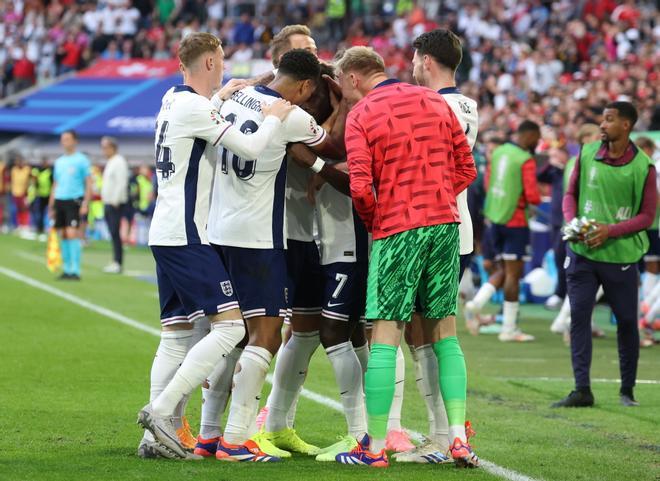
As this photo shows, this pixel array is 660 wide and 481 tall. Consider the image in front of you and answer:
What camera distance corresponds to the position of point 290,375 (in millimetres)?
7848

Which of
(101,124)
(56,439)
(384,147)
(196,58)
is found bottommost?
(56,439)

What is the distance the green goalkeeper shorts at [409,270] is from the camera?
703 centimetres

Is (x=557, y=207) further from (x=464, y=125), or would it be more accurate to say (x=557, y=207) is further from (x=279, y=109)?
Result: (x=279, y=109)

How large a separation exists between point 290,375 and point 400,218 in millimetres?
1380

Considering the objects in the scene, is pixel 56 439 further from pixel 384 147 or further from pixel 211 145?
pixel 384 147

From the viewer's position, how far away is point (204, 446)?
755cm

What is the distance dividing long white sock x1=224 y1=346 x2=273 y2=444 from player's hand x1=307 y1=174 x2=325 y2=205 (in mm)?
954

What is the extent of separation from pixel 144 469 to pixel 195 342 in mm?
1101

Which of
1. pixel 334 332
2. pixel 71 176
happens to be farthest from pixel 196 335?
pixel 71 176

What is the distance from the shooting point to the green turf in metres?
7.01

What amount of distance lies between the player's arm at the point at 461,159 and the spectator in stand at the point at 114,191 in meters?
15.8

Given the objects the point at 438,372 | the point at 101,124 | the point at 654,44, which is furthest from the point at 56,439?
the point at 101,124

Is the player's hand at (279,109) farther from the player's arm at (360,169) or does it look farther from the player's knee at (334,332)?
the player's knee at (334,332)

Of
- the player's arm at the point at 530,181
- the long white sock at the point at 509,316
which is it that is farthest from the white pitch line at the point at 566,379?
the player's arm at the point at 530,181
